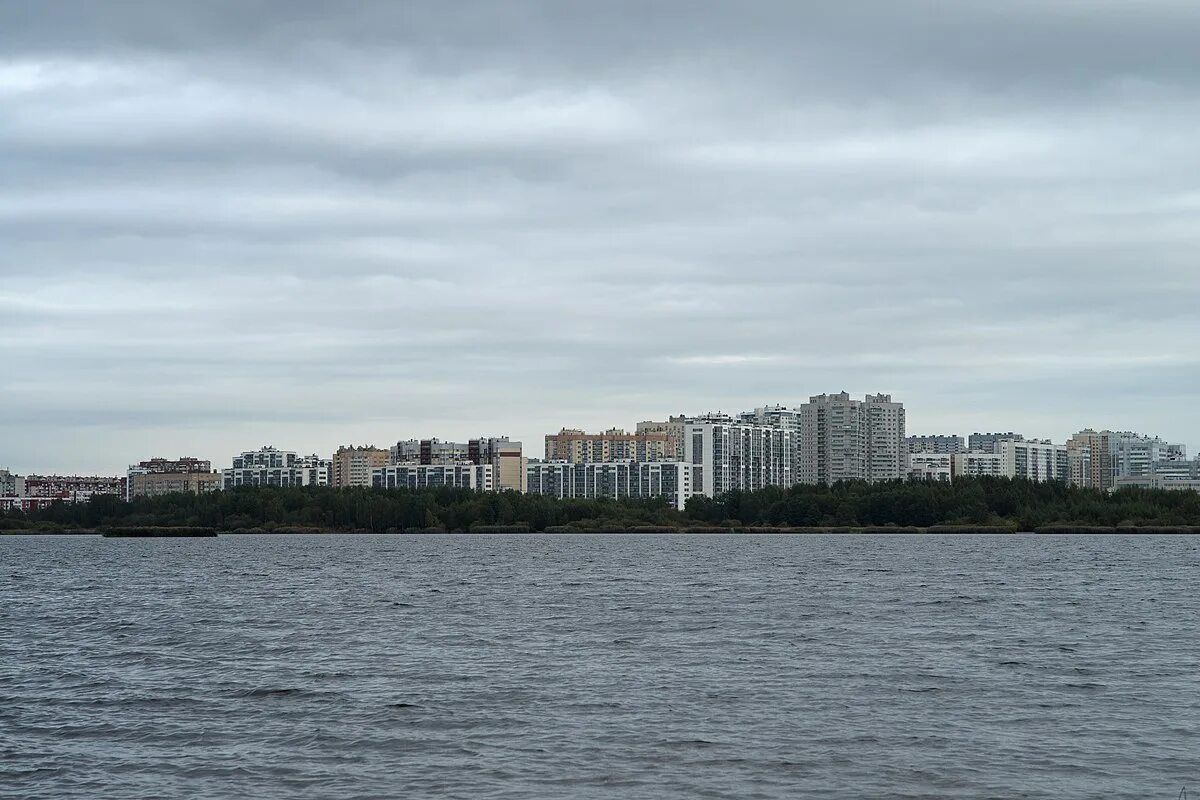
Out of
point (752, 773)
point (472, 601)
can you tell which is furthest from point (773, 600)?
point (752, 773)

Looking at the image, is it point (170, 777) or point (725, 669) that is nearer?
point (170, 777)

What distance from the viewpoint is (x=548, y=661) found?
3491 centimetres

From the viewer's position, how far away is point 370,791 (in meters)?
20.0

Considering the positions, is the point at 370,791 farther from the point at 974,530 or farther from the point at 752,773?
the point at 974,530

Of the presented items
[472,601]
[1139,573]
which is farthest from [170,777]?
[1139,573]

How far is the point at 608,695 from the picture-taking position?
1130 inches

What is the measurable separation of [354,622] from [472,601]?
10.8 metres

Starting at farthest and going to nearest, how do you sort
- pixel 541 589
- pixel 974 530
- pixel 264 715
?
pixel 974 530, pixel 541 589, pixel 264 715

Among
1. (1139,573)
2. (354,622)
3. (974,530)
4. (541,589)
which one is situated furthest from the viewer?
(974,530)

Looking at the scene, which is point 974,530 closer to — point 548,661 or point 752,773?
point 548,661

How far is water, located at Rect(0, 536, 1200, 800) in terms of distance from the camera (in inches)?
820

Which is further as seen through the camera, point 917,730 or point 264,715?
point 264,715

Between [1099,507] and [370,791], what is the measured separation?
185 meters

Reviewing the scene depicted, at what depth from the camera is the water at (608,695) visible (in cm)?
2083
